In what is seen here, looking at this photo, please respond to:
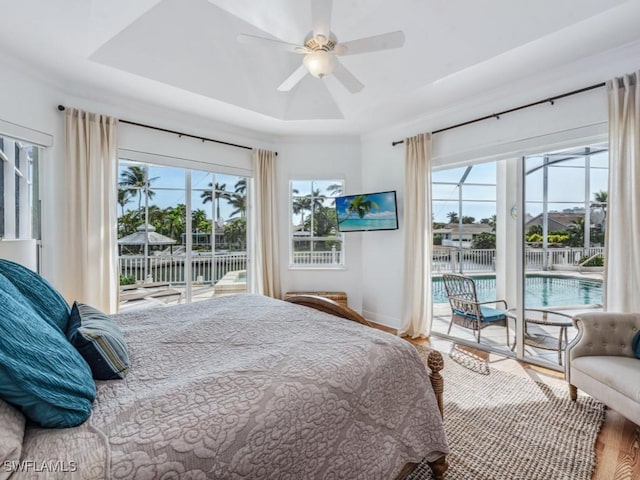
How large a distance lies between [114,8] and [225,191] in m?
2.29

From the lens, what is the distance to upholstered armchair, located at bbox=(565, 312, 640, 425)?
196 centimetres

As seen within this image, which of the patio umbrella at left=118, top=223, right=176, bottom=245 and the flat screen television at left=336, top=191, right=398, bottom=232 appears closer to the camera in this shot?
the patio umbrella at left=118, top=223, right=176, bottom=245

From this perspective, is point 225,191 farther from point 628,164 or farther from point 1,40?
point 628,164

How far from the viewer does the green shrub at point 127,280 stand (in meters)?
3.59

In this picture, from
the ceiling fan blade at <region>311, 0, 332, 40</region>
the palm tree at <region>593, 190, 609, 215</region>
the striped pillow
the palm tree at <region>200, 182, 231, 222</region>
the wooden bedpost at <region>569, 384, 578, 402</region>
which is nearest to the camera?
the striped pillow

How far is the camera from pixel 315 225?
4.80m

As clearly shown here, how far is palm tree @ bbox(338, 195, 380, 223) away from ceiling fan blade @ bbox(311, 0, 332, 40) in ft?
8.43

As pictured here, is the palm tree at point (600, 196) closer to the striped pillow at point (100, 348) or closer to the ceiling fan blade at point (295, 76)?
the ceiling fan blade at point (295, 76)

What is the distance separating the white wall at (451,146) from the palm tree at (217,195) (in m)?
1.99

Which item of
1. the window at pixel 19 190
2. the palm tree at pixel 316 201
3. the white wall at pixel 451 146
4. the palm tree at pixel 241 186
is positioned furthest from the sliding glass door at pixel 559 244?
the window at pixel 19 190

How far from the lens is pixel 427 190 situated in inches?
149

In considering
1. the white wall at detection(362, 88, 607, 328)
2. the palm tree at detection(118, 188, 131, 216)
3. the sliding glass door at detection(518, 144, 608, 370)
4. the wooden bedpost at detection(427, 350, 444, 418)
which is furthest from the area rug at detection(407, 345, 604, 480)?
the palm tree at detection(118, 188, 131, 216)

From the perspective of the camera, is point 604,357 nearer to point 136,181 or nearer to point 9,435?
point 9,435

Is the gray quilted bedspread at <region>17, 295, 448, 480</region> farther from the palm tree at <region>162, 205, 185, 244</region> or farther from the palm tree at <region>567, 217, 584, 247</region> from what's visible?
the palm tree at <region>567, 217, 584, 247</region>
